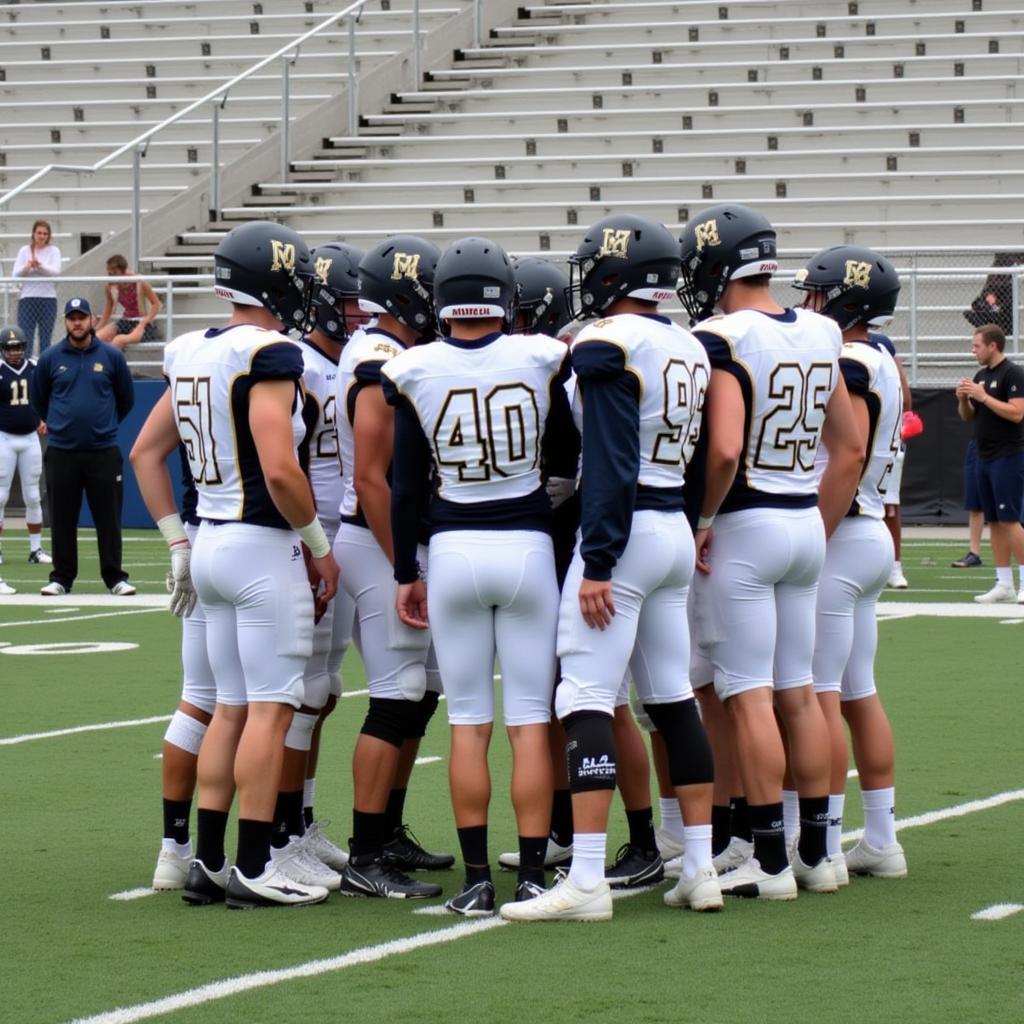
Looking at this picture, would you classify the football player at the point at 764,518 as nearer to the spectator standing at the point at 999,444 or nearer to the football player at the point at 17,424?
the spectator standing at the point at 999,444

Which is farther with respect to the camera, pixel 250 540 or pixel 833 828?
pixel 833 828

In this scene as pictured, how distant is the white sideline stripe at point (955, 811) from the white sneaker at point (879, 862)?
0.43m

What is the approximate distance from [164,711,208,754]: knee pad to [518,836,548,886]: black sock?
1.08 metres

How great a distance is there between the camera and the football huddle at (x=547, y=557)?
530cm

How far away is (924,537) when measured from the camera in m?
19.0

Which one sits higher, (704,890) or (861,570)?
(861,570)

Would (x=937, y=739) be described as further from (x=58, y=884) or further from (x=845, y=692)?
(x=58, y=884)

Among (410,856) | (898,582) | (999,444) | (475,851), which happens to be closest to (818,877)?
(475,851)

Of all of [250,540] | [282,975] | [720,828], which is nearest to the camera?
[282,975]

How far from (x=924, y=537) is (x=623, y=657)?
14.2m

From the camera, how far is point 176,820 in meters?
5.80

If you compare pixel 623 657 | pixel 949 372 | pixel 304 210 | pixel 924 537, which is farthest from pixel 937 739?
pixel 304 210

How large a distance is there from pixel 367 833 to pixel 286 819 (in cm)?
38

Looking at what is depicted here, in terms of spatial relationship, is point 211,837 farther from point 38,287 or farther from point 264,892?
point 38,287
